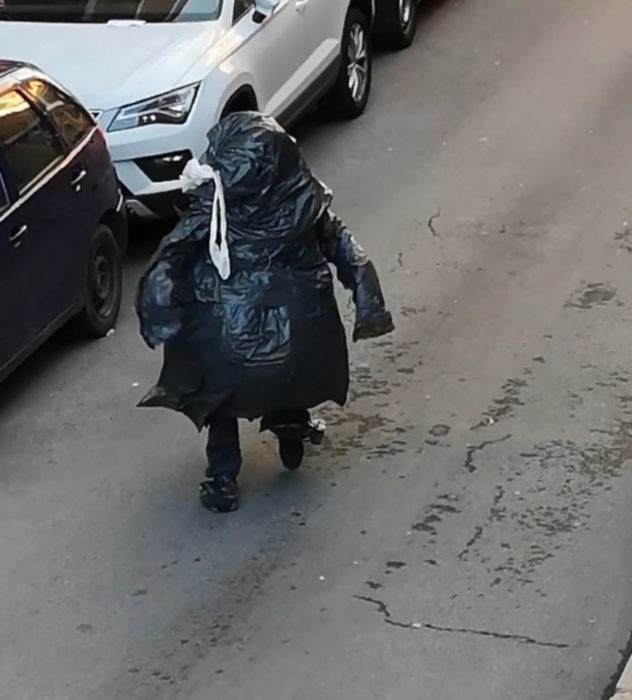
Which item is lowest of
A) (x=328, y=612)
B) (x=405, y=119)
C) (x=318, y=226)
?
(x=405, y=119)

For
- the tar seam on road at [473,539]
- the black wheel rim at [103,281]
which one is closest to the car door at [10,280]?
the black wheel rim at [103,281]

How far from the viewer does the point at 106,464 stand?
7.49m

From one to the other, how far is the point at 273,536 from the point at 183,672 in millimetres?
1012

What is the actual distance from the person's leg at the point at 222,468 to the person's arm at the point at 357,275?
0.73 metres

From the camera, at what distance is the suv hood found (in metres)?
9.64

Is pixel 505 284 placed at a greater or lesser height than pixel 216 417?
lesser

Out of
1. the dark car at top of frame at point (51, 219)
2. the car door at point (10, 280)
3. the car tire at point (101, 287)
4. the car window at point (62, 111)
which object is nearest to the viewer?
the car door at point (10, 280)

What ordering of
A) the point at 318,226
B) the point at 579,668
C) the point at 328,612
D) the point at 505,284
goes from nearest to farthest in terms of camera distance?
1. the point at 579,668
2. the point at 328,612
3. the point at 318,226
4. the point at 505,284

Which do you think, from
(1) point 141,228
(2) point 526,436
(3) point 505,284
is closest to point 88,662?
(2) point 526,436

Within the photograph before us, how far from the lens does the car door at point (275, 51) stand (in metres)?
10.3

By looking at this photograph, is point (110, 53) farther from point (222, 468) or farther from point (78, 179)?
point (222, 468)

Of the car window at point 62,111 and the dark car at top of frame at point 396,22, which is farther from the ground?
the car window at point 62,111

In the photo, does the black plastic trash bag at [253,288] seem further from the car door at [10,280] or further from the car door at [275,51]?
the car door at [275,51]

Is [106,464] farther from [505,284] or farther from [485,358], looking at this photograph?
[505,284]
